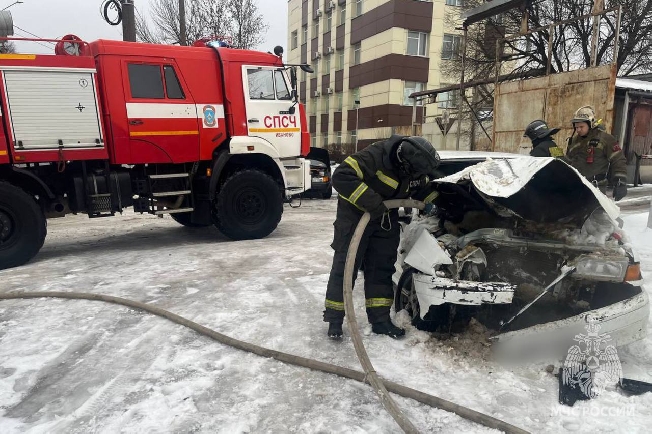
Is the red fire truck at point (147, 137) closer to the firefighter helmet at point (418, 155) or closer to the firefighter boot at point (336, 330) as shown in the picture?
the firefighter boot at point (336, 330)

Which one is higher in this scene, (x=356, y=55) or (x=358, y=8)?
(x=358, y=8)

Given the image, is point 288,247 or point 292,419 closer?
point 292,419

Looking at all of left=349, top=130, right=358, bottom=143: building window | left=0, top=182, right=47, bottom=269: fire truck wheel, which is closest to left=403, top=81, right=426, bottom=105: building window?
left=349, top=130, right=358, bottom=143: building window

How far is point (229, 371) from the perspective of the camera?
288 cm

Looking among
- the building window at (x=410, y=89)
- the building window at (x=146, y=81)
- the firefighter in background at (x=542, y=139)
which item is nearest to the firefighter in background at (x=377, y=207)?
the firefighter in background at (x=542, y=139)

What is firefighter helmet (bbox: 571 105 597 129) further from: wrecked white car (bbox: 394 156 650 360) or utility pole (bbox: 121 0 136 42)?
utility pole (bbox: 121 0 136 42)

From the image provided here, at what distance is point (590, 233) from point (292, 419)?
2.28m

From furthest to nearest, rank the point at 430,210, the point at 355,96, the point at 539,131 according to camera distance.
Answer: the point at 355,96 → the point at 539,131 → the point at 430,210

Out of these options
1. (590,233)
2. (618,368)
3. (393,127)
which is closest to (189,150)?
(590,233)

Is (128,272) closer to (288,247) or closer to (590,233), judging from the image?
(288,247)

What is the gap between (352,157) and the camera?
10.6 ft

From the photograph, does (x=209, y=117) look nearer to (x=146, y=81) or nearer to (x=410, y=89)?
(x=146, y=81)

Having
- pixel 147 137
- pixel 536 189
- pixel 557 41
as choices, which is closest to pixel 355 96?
pixel 557 41

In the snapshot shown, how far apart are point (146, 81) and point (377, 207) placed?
14.1 feet
